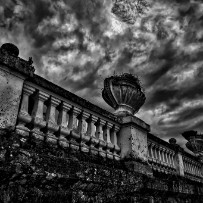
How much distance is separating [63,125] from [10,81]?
84 centimetres

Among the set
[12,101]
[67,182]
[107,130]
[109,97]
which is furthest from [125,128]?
[12,101]

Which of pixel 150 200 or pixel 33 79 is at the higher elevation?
pixel 33 79

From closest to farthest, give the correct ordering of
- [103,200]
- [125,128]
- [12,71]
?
[12,71] < [103,200] < [125,128]

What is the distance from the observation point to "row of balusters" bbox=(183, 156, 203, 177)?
5770mm

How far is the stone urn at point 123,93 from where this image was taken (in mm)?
4199

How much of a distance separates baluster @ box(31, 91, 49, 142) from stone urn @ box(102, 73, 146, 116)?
6.18 feet

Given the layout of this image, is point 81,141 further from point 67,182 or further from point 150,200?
point 150,200

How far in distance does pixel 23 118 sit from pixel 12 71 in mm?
515

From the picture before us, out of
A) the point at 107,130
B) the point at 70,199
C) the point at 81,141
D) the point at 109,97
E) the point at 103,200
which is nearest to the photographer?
the point at 70,199

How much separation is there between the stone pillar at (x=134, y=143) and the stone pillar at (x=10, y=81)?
6.35 ft

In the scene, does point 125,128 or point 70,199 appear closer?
point 70,199

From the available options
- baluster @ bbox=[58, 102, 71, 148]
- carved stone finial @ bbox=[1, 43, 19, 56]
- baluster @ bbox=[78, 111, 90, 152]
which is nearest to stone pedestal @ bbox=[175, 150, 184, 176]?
baluster @ bbox=[78, 111, 90, 152]

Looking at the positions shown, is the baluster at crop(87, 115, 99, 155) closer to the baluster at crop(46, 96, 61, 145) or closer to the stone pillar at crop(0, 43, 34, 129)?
the baluster at crop(46, 96, 61, 145)

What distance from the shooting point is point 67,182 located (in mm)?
2080
